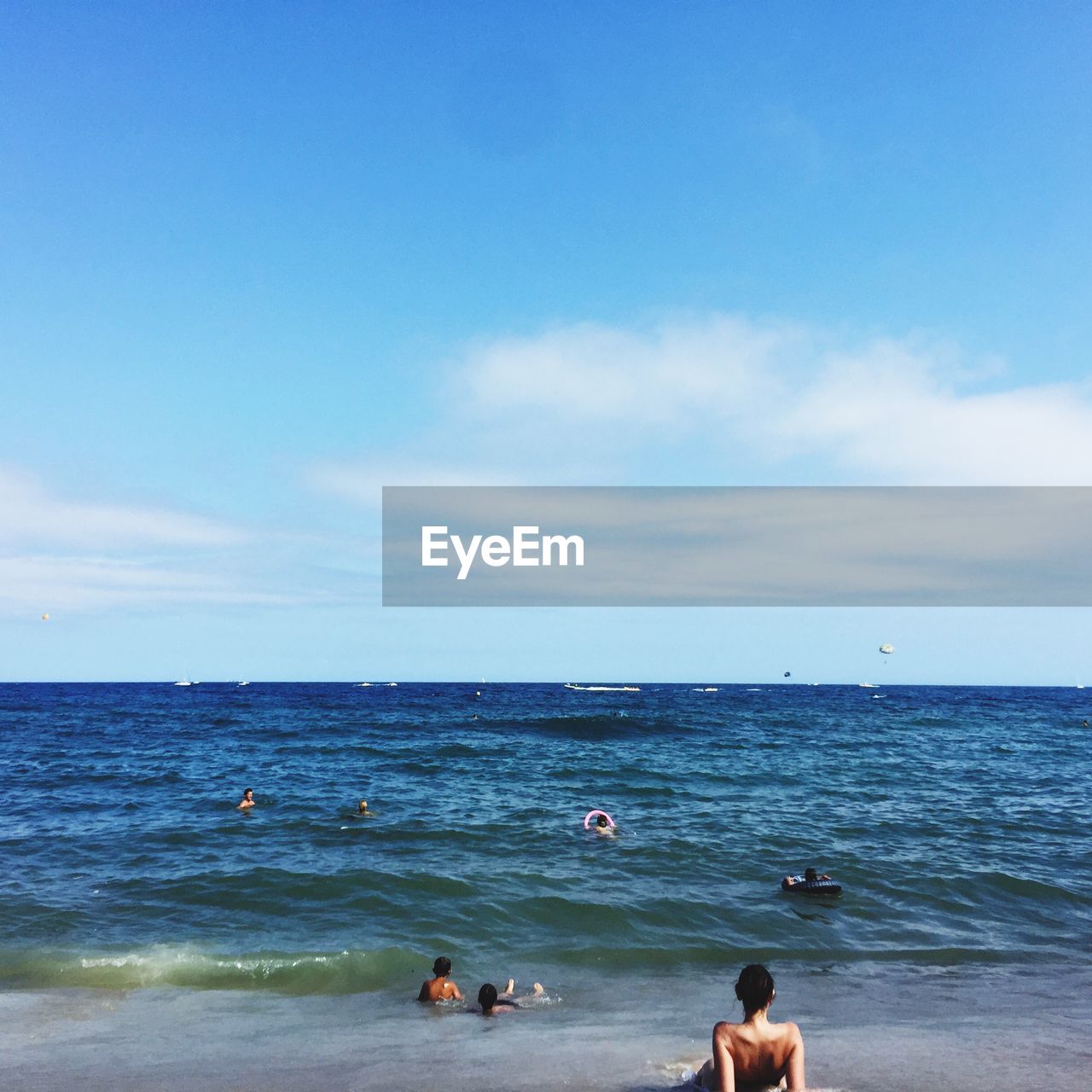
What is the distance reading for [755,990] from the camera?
22.6ft

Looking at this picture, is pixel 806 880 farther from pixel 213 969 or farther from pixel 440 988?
pixel 213 969

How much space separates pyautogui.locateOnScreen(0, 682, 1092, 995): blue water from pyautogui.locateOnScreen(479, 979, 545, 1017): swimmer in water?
133 cm

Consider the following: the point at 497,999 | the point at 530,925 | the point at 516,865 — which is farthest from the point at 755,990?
the point at 516,865

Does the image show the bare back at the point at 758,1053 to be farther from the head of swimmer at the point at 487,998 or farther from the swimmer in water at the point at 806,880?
the swimmer in water at the point at 806,880

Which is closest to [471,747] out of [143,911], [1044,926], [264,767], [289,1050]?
[264,767]

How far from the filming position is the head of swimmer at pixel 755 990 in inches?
271

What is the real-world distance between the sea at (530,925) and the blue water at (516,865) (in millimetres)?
95

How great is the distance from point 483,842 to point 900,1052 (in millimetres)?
12670

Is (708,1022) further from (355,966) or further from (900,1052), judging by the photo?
(355,966)

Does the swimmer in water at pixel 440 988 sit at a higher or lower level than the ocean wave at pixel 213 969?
higher

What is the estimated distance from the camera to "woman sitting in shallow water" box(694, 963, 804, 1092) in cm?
692

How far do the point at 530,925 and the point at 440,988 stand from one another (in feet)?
11.7

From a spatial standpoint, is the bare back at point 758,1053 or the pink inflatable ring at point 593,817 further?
the pink inflatable ring at point 593,817

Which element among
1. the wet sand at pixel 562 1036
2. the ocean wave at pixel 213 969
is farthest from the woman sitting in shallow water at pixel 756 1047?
the ocean wave at pixel 213 969
